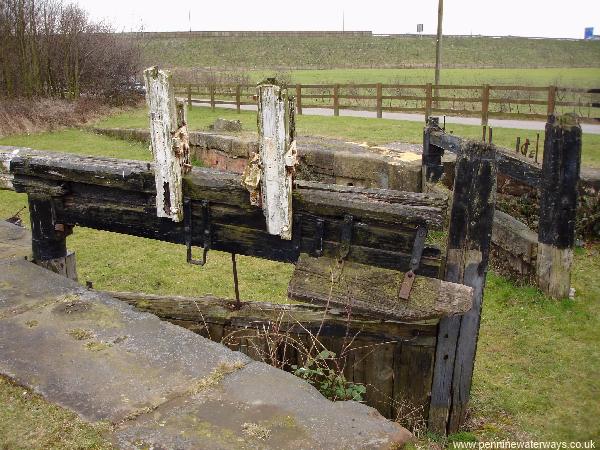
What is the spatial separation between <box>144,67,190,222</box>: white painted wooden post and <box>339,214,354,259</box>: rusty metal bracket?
1.00 m

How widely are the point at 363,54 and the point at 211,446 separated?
5902 centimetres

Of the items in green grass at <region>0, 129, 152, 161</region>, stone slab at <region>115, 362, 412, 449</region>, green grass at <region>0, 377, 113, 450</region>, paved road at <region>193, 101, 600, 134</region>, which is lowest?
green grass at <region>0, 129, 152, 161</region>

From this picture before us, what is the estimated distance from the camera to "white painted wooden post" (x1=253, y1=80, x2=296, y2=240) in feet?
10.3

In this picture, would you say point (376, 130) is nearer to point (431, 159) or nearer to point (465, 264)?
point (431, 159)

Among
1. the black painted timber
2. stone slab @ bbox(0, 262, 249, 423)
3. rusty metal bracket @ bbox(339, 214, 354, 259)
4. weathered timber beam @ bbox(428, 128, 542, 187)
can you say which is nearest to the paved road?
weathered timber beam @ bbox(428, 128, 542, 187)

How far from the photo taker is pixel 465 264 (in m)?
3.71

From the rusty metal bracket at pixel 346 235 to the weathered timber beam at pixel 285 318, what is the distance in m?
0.46

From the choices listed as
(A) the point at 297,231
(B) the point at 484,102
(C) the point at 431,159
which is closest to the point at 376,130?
(B) the point at 484,102

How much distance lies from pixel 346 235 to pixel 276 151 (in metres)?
0.61

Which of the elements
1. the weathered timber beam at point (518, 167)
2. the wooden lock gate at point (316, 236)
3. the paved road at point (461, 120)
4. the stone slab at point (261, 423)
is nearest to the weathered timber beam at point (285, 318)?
the wooden lock gate at point (316, 236)

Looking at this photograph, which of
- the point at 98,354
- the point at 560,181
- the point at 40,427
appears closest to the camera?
the point at 40,427

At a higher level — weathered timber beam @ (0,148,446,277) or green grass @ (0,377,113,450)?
weathered timber beam @ (0,148,446,277)

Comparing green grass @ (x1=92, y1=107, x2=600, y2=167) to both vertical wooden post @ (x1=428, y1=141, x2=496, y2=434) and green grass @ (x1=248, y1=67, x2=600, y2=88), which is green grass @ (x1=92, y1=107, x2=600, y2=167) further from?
green grass @ (x1=248, y1=67, x2=600, y2=88)

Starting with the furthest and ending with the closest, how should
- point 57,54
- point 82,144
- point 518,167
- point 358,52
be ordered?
point 358,52
point 57,54
point 82,144
point 518,167
